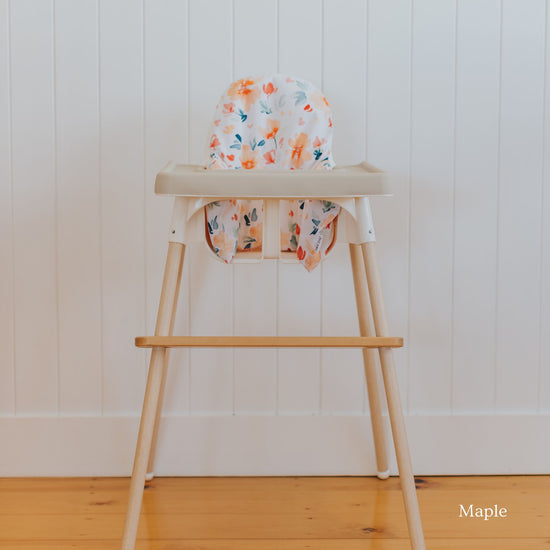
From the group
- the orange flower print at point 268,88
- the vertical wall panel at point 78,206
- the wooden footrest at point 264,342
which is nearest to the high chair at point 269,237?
the wooden footrest at point 264,342

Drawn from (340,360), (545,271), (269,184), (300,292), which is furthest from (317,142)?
(545,271)

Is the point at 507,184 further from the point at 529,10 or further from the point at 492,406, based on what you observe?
the point at 492,406

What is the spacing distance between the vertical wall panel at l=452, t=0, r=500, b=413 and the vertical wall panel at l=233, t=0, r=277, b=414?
0.39 m

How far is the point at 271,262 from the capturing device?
1.49 metres

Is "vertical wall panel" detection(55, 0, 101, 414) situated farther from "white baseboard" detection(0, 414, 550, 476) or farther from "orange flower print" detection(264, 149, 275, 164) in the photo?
"orange flower print" detection(264, 149, 275, 164)

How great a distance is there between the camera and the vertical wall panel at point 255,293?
145 cm

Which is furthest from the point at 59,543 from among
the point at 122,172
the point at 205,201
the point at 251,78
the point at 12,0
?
the point at 12,0

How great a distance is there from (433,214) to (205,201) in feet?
1.94

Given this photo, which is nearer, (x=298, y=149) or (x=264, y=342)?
(x=264, y=342)

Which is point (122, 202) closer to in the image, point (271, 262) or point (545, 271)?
point (271, 262)

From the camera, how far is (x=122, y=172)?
147cm

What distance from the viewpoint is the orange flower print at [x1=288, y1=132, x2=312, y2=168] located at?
1.26 meters

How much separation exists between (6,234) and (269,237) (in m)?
0.65

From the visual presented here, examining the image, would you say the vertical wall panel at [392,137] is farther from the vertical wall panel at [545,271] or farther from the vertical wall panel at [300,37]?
the vertical wall panel at [545,271]
